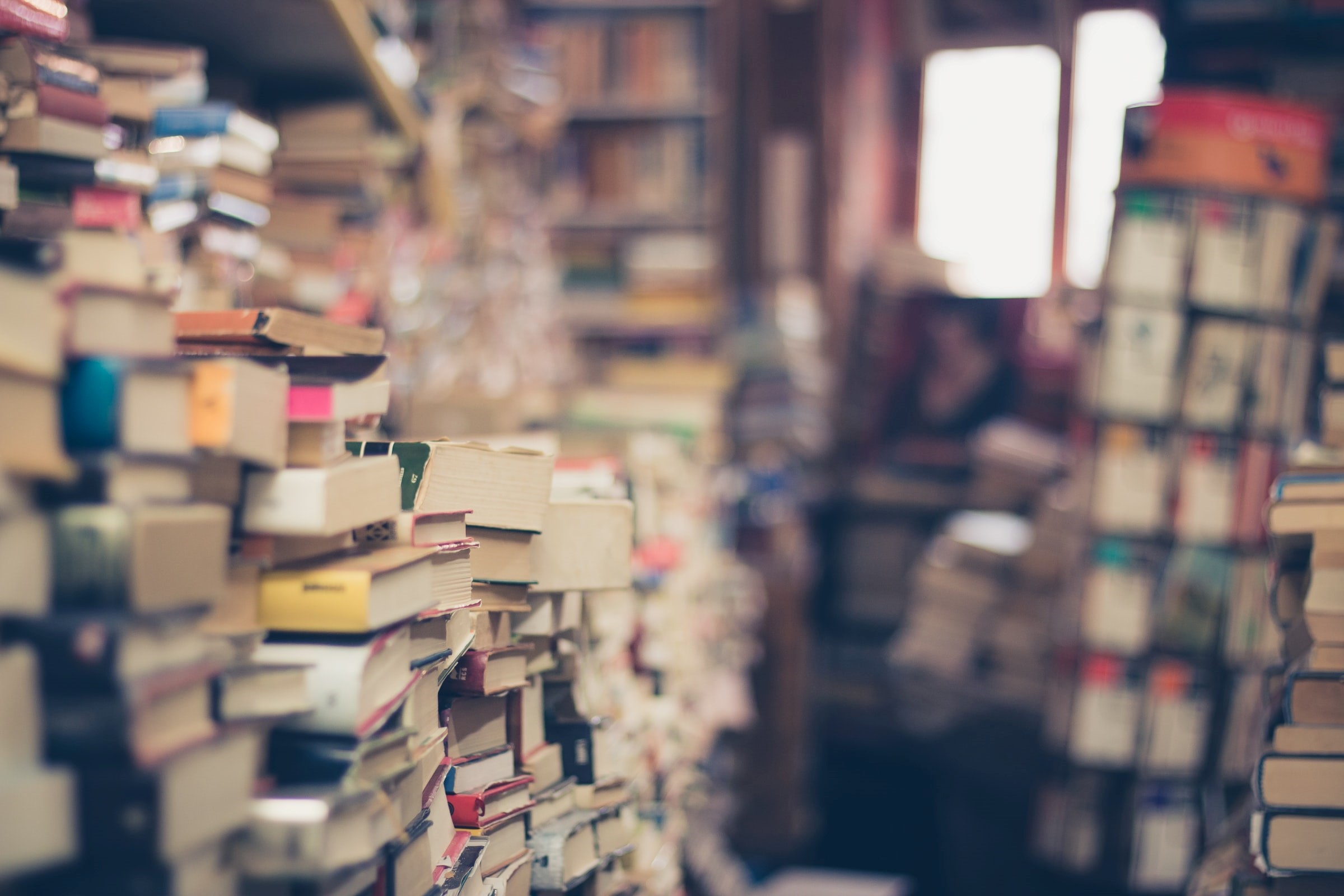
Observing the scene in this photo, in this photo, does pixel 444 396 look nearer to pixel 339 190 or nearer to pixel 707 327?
pixel 339 190

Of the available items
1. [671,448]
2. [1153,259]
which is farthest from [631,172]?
[1153,259]

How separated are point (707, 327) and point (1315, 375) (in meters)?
1.89

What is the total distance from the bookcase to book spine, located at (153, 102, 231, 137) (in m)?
2.28

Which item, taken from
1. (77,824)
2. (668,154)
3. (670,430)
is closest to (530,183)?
(668,154)

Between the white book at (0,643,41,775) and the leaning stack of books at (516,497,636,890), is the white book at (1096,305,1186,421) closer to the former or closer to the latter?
the leaning stack of books at (516,497,636,890)

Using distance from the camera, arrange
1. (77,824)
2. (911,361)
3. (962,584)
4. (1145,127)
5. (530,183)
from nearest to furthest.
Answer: (77,824), (1145,127), (530,183), (962,584), (911,361)

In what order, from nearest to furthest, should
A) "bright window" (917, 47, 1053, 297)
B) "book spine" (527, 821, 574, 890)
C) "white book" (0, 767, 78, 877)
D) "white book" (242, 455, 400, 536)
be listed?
"white book" (0, 767, 78, 877) → "white book" (242, 455, 400, 536) → "book spine" (527, 821, 574, 890) → "bright window" (917, 47, 1053, 297)

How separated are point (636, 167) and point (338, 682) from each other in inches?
129

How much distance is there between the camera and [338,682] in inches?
37.1

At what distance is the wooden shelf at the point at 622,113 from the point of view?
3965 millimetres

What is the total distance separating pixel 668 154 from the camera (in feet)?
13.0

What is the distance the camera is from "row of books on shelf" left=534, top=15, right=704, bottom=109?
394cm

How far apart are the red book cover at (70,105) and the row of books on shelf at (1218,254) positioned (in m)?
2.48

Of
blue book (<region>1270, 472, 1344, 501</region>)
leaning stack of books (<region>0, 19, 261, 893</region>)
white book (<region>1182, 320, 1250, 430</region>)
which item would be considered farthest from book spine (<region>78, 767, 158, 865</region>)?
white book (<region>1182, 320, 1250, 430</region>)
